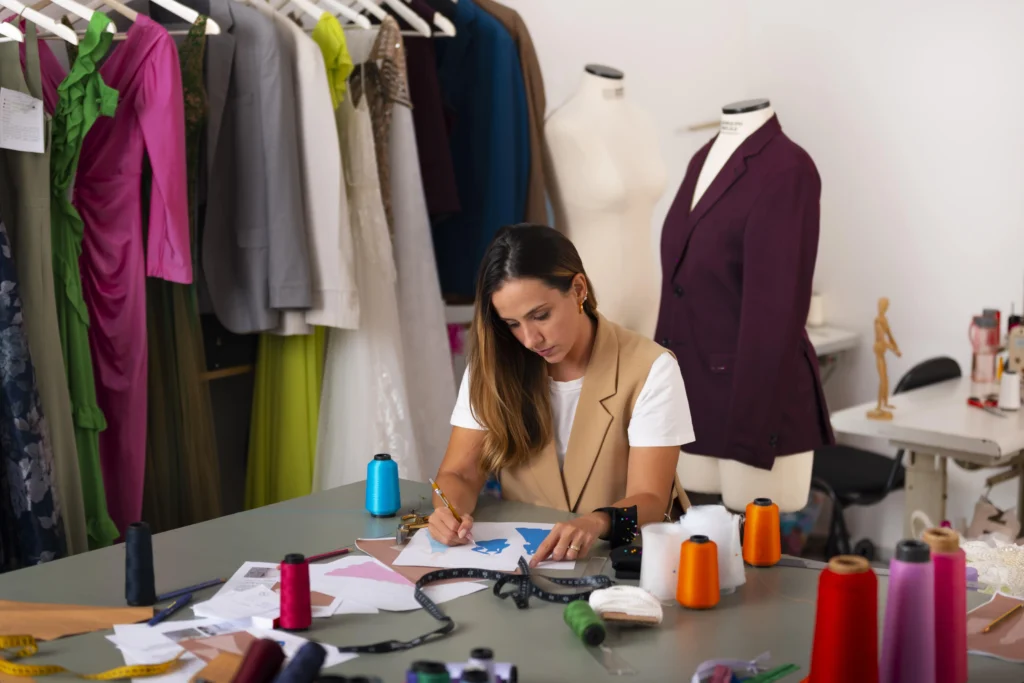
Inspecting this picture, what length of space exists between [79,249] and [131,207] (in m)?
0.17

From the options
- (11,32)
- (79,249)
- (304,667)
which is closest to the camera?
(304,667)

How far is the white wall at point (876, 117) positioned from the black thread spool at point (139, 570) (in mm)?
3271

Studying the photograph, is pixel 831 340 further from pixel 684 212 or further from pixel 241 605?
pixel 241 605

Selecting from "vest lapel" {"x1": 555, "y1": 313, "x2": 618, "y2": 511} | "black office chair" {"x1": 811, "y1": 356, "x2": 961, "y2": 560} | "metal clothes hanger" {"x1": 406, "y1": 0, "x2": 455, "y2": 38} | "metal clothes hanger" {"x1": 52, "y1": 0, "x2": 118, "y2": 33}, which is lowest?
"black office chair" {"x1": 811, "y1": 356, "x2": 961, "y2": 560}

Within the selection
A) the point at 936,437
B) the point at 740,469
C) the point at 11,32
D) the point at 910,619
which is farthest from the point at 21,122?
the point at 936,437

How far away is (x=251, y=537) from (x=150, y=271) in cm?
99

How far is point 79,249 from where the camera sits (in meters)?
2.97

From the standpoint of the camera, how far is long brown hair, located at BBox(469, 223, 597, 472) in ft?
8.03

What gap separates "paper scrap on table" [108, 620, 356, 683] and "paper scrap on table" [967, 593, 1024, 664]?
38.3 inches

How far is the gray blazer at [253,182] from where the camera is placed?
322 cm

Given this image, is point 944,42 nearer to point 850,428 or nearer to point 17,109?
point 850,428

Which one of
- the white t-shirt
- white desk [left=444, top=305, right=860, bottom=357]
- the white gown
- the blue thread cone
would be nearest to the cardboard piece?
the blue thread cone

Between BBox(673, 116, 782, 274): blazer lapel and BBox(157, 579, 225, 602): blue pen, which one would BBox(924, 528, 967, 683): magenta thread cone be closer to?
BBox(157, 579, 225, 602): blue pen

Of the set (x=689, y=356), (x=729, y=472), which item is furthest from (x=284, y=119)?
(x=729, y=472)
